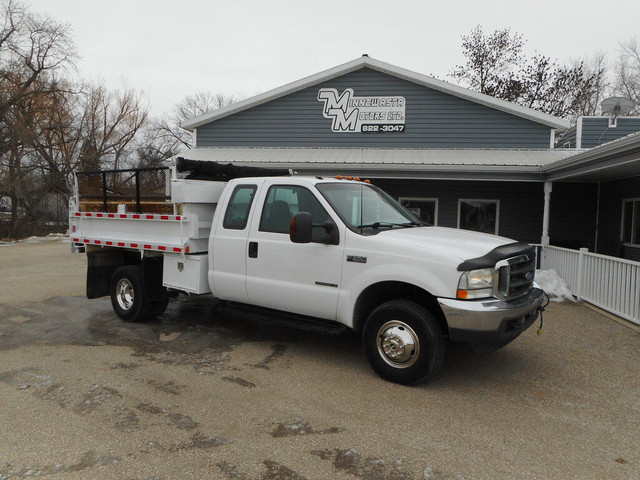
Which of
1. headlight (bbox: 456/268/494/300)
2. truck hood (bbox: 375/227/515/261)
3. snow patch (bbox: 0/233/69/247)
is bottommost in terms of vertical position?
snow patch (bbox: 0/233/69/247)

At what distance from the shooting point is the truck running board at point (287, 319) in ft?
16.3

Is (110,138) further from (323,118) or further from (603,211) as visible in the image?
(603,211)

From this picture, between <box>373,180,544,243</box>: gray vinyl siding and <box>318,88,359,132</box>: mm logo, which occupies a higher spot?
<box>318,88,359,132</box>: mm logo

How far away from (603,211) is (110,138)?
105 feet

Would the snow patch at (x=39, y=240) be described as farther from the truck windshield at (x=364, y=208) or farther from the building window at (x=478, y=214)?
the truck windshield at (x=364, y=208)

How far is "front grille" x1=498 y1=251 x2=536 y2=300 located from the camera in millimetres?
4340

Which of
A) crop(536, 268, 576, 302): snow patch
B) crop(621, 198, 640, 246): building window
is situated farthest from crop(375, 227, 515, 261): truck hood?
crop(621, 198, 640, 246): building window

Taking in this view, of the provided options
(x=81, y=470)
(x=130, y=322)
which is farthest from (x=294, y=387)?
(x=130, y=322)

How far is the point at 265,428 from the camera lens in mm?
3646

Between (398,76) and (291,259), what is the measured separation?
34.5ft

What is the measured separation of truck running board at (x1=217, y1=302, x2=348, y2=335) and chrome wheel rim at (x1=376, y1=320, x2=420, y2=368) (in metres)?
0.50

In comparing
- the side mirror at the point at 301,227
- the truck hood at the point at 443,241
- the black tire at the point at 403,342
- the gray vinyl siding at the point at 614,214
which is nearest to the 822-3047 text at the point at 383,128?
the gray vinyl siding at the point at 614,214

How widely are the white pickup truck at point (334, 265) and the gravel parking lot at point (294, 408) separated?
0.54 meters

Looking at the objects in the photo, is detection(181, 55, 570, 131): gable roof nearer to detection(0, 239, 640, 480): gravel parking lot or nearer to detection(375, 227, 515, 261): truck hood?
detection(0, 239, 640, 480): gravel parking lot
